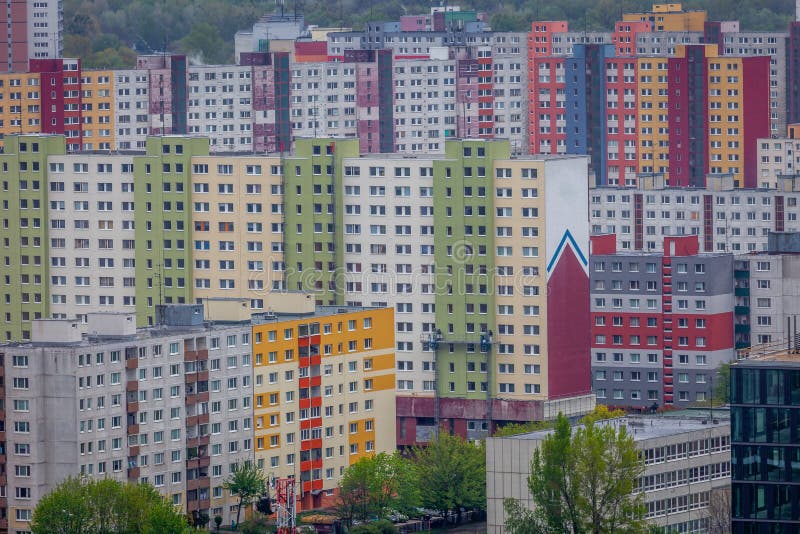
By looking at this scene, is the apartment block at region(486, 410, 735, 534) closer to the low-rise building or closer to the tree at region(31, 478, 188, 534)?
the tree at region(31, 478, 188, 534)

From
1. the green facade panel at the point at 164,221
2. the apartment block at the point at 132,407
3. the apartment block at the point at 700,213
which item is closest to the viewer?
the apartment block at the point at 132,407

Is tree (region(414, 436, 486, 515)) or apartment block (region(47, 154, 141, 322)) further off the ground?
apartment block (region(47, 154, 141, 322))

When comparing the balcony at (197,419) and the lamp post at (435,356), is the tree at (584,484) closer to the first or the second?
the balcony at (197,419)

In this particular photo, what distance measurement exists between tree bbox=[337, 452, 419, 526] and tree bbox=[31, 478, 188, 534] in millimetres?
14278

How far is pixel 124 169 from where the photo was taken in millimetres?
154125

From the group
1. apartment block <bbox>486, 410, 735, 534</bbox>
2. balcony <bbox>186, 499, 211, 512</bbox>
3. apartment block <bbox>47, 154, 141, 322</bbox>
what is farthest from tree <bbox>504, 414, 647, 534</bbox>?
apartment block <bbox>47, 154, 141, 322</bbox>

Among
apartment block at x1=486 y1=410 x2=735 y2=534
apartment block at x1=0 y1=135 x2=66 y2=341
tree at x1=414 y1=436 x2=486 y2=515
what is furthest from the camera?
apartment block at x1=0 y1=135 x2=66 y2=341

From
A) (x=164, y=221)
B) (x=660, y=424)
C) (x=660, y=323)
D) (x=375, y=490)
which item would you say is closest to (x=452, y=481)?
(x=375, y=490)

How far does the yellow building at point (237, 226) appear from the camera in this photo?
15212cm

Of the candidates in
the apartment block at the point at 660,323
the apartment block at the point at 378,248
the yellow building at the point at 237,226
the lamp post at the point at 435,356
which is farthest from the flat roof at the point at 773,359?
the apartment block at the point at 660,323

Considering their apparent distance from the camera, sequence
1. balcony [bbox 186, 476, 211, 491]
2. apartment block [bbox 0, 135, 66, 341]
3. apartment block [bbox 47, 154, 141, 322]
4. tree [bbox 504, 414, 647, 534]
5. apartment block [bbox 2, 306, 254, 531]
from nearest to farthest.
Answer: tree [bbox 504, 414, 647, 534] < apartment block [bbox 2, 306, 254, 531] < balcony [bbox 186, 476, 211, 491] < apartment block [bbox 47, 154, 141, 322] < apartment block [bbox 0, 135, 66, 341]

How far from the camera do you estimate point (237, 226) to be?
153 m

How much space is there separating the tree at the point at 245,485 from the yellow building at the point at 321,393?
261 cm

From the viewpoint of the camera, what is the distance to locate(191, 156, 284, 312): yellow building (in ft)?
499
